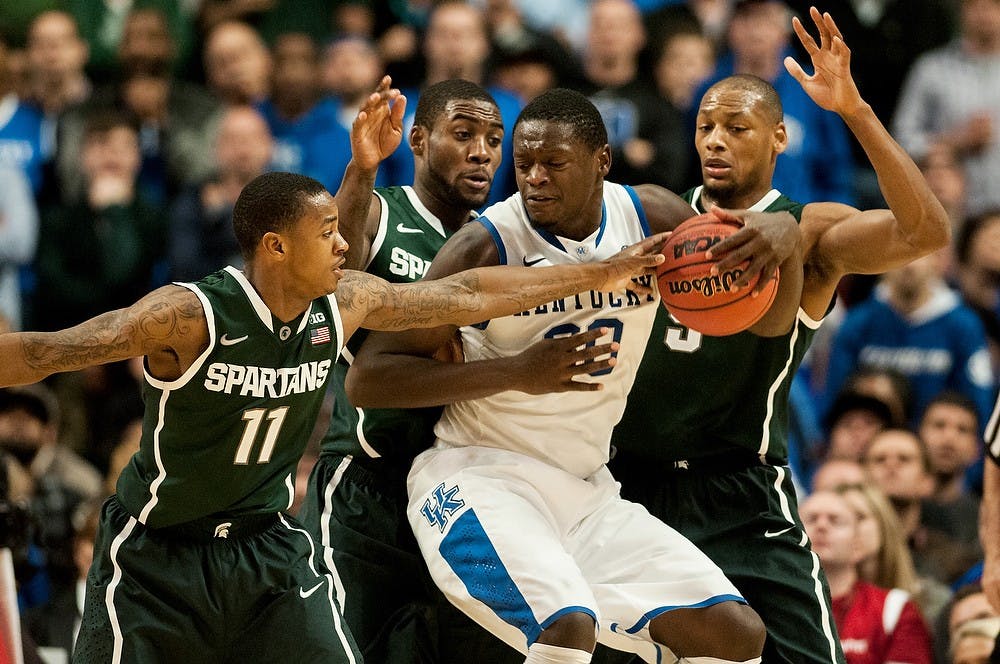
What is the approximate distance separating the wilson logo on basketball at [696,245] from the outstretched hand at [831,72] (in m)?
0.66

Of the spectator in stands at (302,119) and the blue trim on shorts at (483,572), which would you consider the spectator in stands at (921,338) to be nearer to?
the spectator in stands at (302,119)

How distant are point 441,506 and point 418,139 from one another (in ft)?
5.71

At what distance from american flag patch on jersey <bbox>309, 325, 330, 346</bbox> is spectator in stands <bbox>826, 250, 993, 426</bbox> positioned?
5.47 meters

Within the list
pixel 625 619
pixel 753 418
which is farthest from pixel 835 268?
pixel 625 619

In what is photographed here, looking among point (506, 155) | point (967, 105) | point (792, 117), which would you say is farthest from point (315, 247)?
point (967, 105)

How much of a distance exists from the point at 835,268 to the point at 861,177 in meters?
5.69

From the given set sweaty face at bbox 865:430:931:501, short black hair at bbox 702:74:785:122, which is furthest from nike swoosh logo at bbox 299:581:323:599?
sweaty face at bbox 865:430:931:501

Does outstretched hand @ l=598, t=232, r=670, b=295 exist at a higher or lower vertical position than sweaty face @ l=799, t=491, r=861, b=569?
higher

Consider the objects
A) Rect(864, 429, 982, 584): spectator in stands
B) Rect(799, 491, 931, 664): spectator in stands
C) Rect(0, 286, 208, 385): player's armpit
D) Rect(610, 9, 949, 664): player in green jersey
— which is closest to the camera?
Rect(0, 286, 208, 385): player's armpit

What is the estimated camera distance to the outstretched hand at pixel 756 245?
5.42 metres

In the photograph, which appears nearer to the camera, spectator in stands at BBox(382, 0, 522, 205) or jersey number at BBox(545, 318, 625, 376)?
jersey number at BBox(545, 318, 625, 376)

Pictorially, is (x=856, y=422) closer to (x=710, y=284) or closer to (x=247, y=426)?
(x=710, y=284)

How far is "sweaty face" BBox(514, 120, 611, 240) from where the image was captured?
557 centimetres

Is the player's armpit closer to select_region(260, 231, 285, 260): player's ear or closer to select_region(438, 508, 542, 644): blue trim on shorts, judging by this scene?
select_region(260, 231, 285, 260): player's ear
